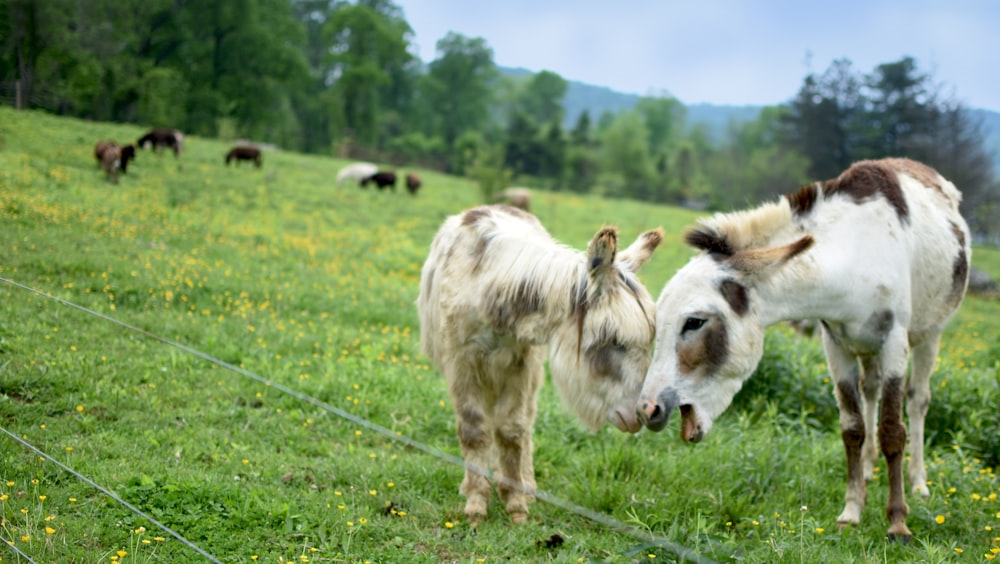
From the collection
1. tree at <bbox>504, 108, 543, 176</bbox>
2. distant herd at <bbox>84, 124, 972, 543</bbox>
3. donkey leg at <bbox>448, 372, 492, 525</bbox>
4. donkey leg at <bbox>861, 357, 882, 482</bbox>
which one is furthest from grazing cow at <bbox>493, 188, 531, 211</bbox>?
tree at <bbox>504, 108, 543, 176</bbox>

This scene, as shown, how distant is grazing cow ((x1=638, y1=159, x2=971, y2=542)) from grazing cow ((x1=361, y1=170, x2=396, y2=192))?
22.1m

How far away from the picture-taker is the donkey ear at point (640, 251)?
4.00m

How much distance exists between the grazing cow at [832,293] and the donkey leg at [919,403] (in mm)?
350

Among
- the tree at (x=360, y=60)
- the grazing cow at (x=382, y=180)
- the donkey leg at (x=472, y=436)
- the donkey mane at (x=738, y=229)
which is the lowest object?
the donkey leg at (x=472, y=436)

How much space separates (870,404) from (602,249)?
2735mm

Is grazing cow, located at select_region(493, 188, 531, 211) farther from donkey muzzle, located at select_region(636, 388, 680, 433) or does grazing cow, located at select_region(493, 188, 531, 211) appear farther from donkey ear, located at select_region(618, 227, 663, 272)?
donkey muzzle, located at select_region(636, 388, 680, 433)

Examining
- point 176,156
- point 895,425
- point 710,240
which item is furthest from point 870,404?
point 176,156

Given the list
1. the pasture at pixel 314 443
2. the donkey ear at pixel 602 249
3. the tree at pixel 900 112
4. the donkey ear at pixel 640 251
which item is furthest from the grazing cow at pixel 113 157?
the tree at pixel 900 112

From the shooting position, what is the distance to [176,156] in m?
20.4

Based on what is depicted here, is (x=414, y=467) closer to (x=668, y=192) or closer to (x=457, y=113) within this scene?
(x=668, y=192)

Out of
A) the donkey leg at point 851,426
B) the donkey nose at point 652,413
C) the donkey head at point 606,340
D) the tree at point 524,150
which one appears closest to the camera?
the donkey nose at point 652,413

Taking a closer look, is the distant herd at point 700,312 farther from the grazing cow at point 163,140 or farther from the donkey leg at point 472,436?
the grazing cow at point 163,140

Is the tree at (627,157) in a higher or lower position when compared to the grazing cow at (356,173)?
higher

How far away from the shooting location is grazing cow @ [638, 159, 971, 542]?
150 inches
